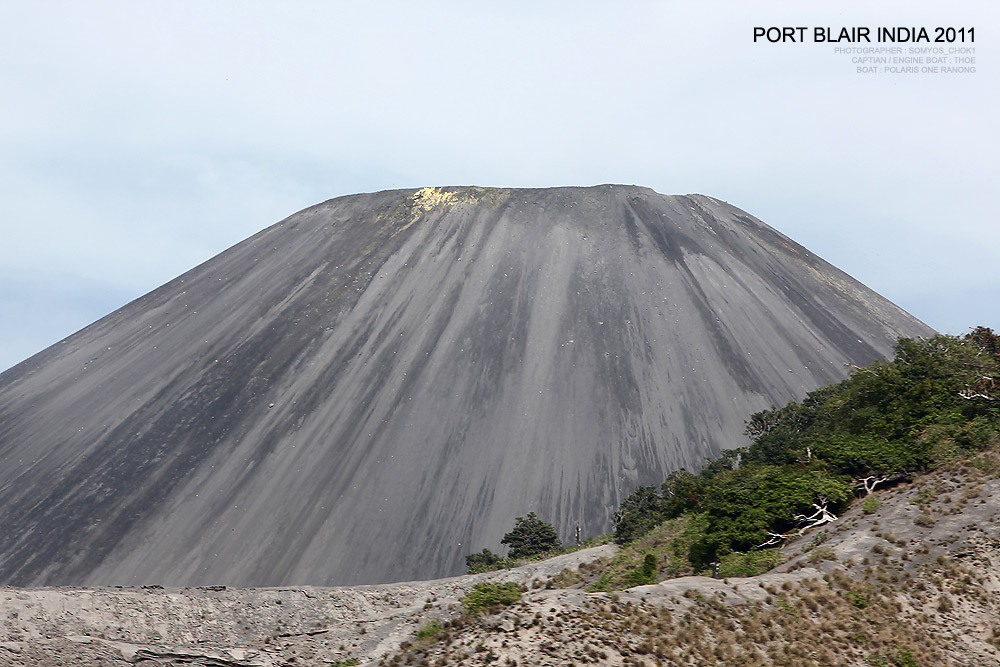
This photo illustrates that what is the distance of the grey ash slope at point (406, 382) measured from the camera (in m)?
47.5

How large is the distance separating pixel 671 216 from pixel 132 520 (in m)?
54.2

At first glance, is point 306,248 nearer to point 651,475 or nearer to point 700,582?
point 651,475

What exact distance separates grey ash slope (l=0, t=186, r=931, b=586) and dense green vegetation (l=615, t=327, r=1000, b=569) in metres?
15.9

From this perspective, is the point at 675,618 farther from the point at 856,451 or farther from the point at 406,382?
the point at 406,382

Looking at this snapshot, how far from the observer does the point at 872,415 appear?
30797mm

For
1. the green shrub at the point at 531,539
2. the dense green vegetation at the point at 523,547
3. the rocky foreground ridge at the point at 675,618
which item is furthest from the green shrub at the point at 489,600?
the green shrub at the point at 531,539

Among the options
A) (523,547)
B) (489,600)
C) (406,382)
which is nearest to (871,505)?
(489,600)

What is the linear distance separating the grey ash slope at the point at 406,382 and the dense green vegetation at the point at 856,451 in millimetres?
15908

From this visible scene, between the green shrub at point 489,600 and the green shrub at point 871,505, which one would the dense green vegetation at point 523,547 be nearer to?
the green shrub at point 871,505

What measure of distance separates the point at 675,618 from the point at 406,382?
41690 mm

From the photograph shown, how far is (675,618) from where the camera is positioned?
18344mm

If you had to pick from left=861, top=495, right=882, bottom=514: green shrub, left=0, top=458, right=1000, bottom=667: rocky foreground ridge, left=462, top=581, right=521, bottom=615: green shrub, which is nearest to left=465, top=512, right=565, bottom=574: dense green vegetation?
left=0, top=458, right=1000, bottom=667: rocky foreground ridge

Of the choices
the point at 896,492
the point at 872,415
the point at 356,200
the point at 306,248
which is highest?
the point at 356,200

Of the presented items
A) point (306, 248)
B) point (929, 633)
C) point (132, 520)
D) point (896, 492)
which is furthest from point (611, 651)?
point (306, 248)
